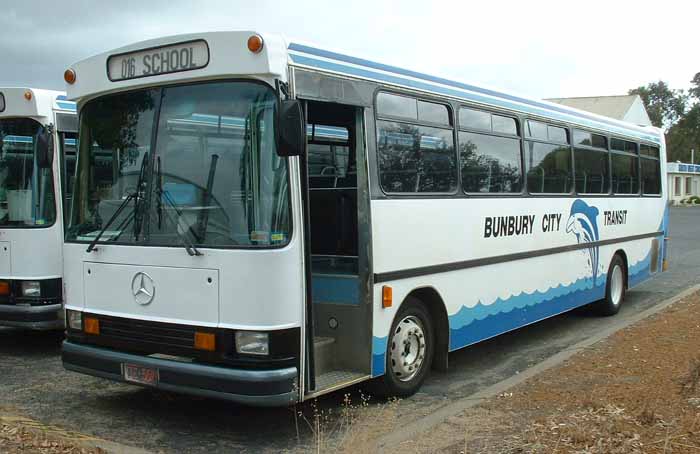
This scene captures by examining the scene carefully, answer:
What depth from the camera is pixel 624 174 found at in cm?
1278

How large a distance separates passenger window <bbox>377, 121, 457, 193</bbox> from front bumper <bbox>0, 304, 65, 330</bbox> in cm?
433

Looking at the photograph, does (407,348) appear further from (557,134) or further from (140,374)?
(557,134)

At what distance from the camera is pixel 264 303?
18.7 ft

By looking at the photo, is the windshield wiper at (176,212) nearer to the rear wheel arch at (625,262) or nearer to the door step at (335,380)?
the door step at (335,380)

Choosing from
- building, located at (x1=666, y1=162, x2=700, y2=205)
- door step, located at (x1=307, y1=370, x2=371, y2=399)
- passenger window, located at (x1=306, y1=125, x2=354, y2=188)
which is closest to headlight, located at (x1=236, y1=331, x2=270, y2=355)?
door step, located at (x1=307, y1=370, x2=371, y2=399)

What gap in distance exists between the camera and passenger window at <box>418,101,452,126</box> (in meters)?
7.63

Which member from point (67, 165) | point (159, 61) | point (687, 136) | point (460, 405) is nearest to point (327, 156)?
point (159, 61)

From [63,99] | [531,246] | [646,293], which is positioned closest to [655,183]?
[646,293]

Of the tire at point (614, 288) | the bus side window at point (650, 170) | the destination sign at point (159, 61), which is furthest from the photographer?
the bus side window at point (650, 170)

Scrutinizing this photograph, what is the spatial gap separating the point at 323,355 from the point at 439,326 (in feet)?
5.53

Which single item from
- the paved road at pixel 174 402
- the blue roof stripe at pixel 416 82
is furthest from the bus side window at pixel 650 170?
the paved road at pixel 174 402

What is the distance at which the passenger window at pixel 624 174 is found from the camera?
12.4 meters

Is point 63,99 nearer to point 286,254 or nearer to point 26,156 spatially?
point 26,156

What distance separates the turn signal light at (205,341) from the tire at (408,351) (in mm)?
1739
